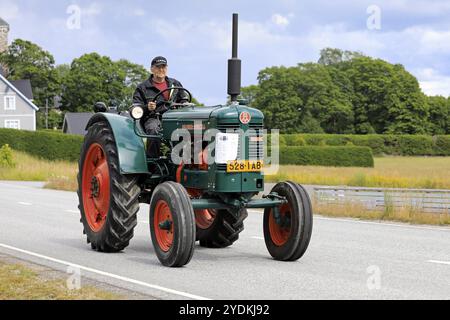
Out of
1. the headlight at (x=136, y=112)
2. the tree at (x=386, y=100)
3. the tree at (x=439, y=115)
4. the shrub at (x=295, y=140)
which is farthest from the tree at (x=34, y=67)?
the headlight at (x=136, y=112)

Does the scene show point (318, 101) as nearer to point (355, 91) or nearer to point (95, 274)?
point (355, 91)

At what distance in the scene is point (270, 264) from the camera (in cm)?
986

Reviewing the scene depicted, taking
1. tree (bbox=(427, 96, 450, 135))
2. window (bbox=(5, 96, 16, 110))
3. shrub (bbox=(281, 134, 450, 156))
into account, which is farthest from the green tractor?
tree (bbox=(427, 96, 450, 135))

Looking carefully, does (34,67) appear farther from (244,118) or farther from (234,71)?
(244,118)

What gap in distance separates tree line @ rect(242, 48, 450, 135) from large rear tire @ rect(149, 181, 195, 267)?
275 ft

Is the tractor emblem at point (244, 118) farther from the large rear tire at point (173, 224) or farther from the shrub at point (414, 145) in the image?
the shrub at point (414, 145)

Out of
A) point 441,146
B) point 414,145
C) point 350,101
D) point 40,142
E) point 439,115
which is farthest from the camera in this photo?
point 439,115

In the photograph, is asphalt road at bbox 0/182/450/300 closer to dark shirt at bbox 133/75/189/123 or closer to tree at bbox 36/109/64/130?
dark shirt at bbox 133/75/189/123

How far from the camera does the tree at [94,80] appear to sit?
304 feet

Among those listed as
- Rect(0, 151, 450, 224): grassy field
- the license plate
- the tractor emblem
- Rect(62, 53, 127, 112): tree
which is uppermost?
Rect(62, 53, 127, 112): tree

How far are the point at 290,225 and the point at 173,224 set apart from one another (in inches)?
66.7

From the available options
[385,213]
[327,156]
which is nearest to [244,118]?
[385,213]

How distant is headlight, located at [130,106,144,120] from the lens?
1057cm

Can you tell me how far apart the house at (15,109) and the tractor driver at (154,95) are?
7167 cm
